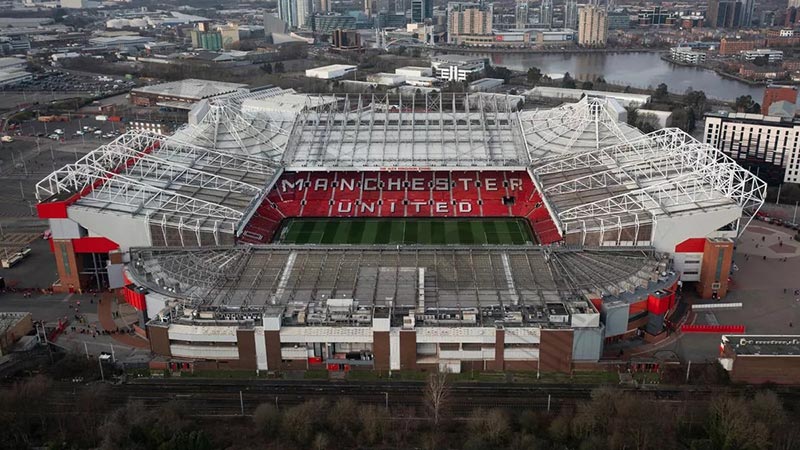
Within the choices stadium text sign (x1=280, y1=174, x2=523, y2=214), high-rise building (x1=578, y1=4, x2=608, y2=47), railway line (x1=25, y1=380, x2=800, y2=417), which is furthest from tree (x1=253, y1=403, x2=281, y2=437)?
high-rise building (x1=578, y1=4, x2=608, y2=47)

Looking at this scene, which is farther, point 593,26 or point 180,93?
point 593,26

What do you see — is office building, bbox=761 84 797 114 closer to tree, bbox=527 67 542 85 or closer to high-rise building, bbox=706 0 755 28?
tree, bbox=527 67 542 85

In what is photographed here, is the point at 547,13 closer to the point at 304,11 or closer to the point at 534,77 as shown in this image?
the point at 304,11

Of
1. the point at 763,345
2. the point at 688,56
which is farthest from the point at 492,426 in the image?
the point at 688,56

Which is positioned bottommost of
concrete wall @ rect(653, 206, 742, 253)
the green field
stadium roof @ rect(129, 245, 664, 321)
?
the green field

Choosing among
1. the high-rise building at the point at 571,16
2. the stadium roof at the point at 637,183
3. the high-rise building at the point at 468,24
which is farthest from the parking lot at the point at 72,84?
the high-rise building at the point at 571,16

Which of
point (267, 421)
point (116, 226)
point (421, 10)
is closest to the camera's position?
point (267, 421)

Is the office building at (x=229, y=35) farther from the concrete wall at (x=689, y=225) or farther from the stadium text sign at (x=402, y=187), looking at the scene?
the concrete wall at (x=689, y=225)
